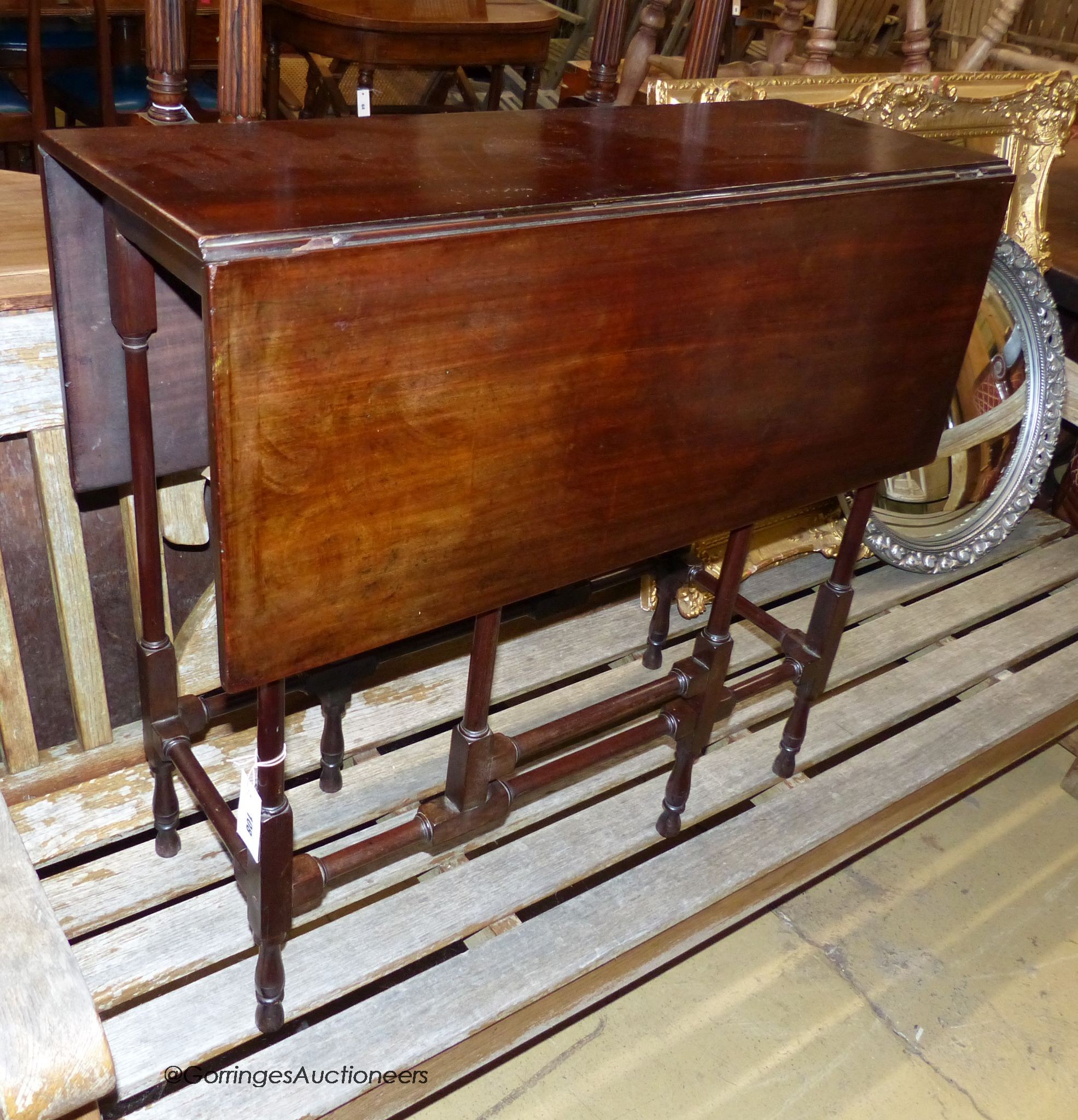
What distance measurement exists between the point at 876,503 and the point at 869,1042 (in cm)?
102

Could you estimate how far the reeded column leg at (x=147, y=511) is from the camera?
1091 mm

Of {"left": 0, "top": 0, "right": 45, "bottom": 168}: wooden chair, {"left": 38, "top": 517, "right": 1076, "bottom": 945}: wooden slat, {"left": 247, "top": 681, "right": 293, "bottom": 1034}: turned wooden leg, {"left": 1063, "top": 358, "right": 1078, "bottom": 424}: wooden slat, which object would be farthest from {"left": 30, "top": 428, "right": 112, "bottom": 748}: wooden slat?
{"left": 0, "top": 0, "right": 45, "bottom": 168}: wooden chair

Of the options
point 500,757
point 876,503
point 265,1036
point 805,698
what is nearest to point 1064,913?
point 805,698

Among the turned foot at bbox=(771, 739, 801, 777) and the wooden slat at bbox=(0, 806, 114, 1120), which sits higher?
the wooden slat at bbox=(0, 806, 114, 1120)

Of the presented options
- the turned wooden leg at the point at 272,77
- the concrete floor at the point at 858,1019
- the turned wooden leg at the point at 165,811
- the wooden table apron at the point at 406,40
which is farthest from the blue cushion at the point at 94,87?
the concrete floor at the point at 858,1019

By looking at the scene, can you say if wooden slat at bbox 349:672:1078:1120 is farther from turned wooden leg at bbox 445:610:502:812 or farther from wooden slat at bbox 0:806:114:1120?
wooden slat at bbox 0:806:114:1120

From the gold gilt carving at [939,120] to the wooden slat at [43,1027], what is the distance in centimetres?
129

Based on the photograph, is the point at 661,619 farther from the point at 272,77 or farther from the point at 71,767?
the point at 272,77

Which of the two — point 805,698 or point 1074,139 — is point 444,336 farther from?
point 1074,139

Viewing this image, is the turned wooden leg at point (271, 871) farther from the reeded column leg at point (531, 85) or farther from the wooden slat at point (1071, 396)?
the reeded column leg at point (531, 85)

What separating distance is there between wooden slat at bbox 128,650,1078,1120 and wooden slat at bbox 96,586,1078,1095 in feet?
0.08

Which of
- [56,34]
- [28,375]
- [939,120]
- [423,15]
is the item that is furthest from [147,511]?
[56,34]

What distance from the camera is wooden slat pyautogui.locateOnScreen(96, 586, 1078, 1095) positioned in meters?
1.30

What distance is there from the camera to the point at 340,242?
2.88ft
